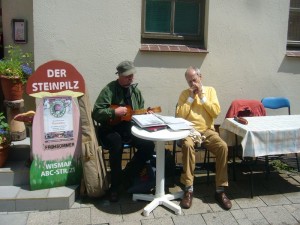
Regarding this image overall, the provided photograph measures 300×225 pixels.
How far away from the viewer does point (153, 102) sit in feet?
16.9

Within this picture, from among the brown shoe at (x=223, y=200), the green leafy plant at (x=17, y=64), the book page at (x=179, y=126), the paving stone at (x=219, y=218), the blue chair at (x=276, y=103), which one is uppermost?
the green leafy plant at (x=17, y=64)

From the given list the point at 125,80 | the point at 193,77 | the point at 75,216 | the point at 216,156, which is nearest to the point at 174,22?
the point at 193,77

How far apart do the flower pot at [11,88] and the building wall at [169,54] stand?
387 mm

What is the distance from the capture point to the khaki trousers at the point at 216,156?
13.4ft

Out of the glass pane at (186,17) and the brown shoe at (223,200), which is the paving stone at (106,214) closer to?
the brown shoe at (223,200)

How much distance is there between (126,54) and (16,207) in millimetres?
2315

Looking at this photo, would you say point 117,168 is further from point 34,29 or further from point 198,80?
point 34,29

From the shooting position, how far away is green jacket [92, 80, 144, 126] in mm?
4121

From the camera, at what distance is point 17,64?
469 centimetres

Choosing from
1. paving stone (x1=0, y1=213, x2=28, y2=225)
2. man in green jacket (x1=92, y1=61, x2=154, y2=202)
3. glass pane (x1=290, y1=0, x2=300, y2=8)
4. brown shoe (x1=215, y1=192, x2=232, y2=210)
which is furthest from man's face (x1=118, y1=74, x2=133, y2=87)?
glass pane (x1=290, y1=0, x2=300, y2=8)

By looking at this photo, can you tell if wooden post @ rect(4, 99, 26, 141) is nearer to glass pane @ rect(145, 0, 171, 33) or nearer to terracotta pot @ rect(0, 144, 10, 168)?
terracotta pot @ rect(0, 144, 10, 168)

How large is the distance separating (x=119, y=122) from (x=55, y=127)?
725 millimetres

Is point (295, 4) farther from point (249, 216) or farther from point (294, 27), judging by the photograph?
point (249, 216)

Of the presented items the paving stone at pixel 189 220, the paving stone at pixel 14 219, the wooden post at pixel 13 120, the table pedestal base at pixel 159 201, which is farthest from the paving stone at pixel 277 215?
the wooden post at pixel 13 120
